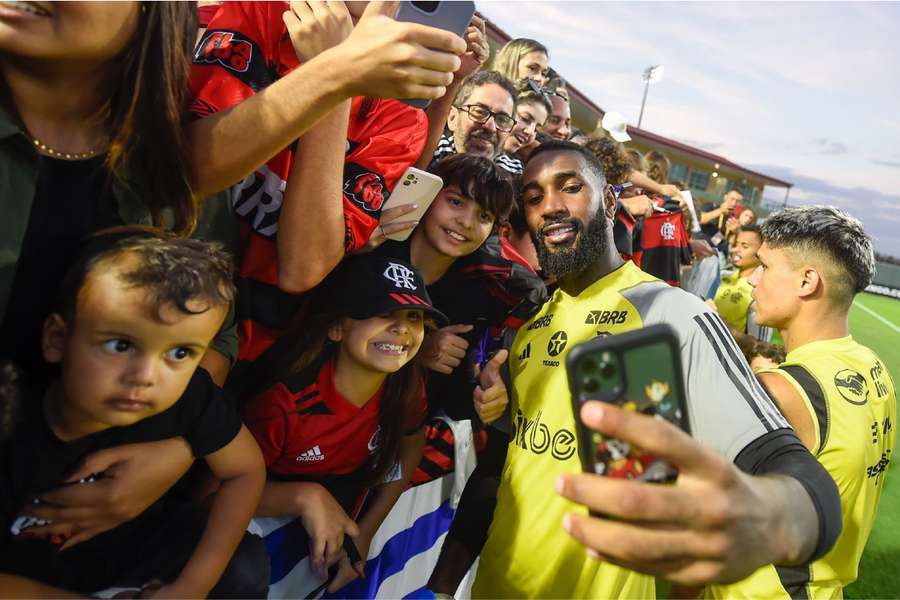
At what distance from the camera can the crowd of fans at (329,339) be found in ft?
3.13

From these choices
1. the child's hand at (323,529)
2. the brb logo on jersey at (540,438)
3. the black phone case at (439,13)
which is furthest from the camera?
the brb logo on jersey at (540,438)

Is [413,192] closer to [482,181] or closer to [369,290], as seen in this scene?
[369,290]

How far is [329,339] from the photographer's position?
178 centimetres

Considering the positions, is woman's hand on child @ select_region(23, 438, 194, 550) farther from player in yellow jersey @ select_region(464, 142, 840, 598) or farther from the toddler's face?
player in yellow jersey @ select_region(464, 142, 840, 598)

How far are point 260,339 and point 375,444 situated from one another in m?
0.58

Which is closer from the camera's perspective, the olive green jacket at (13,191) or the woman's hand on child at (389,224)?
the olive green jacket at (13,191)

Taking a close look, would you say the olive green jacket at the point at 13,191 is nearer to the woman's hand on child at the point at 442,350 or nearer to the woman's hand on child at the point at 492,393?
the woman's hand on child at the point at 442,350

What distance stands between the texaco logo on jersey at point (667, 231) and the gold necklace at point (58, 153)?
4622 mm

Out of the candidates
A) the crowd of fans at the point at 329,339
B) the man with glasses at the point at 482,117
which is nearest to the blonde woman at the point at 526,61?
the man with glasses at the point at 482,117

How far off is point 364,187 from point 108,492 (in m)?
0.95

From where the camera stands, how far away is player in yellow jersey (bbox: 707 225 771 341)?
6223mm

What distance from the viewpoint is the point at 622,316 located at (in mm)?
1923

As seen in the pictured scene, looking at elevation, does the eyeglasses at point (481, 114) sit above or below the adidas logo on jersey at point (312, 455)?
above

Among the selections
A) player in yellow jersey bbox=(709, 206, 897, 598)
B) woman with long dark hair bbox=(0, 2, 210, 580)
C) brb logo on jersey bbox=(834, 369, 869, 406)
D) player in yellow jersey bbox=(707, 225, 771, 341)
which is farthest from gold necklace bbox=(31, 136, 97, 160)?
player in yellow jersey bbox=(707, 225, 771, 341)
